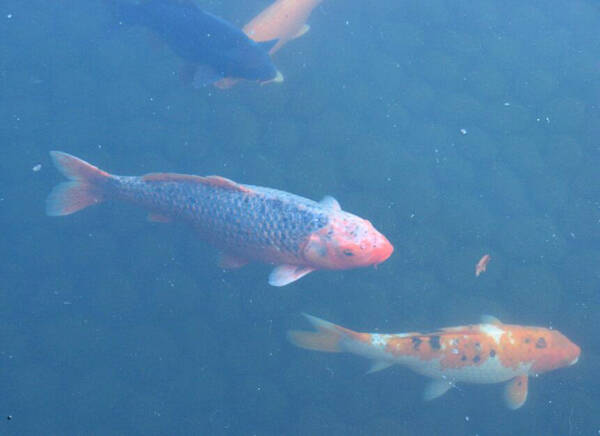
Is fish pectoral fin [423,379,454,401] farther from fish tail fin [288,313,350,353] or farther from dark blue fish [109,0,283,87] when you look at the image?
dark blue fish [109,0,283,87]

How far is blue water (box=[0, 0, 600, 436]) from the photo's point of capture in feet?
11.7

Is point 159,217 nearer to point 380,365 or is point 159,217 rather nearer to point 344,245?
point 344,245

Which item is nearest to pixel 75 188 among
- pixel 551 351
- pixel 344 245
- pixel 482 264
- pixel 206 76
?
pixel 206 76

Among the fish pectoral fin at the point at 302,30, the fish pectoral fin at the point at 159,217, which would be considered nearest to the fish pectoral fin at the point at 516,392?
the fish pectoral fin at the point at 159,217

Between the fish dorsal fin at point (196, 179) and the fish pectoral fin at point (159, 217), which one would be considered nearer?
the fish dorsal fin at point (196, 179)

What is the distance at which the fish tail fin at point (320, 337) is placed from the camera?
10.7 ft

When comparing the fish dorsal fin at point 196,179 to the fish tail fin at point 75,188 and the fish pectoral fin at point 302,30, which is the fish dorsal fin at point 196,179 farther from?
the fish pectoral fin at point 302,30

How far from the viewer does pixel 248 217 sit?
10.5 ft

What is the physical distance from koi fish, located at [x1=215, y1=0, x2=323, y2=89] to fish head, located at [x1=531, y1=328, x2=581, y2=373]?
3333 mm

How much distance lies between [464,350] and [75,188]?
303cm

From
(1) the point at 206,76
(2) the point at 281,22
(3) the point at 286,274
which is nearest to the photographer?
(3) the point at 286,274

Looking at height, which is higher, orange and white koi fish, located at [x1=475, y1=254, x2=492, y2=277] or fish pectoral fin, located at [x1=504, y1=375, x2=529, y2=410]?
orange and white koi fish, located at [x1=475, y1=254, x2=492, y2=277]

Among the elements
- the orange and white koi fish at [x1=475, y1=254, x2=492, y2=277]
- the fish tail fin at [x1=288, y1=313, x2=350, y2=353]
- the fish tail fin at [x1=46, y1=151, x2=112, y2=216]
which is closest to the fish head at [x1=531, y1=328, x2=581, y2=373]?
the orange and white koi fish at [x1=475, y1=254, x2=492, y2=277]

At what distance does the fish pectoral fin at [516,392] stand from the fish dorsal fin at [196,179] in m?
2.45
